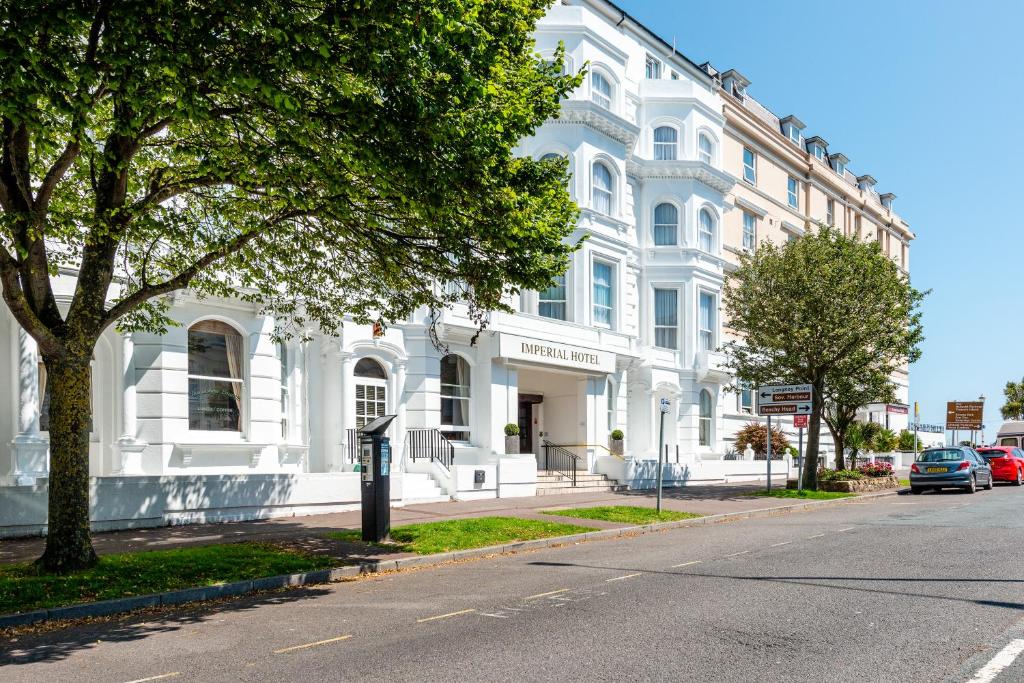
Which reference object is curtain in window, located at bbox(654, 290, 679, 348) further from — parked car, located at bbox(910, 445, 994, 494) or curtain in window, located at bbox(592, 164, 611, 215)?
parked car, located at bbox(910, 445, 994, 494)

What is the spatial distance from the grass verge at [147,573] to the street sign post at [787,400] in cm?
1591

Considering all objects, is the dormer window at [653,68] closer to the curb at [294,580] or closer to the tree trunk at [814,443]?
the tree trunk at [814,443]

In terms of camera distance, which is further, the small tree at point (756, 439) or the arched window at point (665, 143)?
the small tree at point (756, 439)

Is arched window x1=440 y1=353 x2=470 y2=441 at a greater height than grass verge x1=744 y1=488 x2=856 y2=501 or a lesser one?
greater

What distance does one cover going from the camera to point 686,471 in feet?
98.1

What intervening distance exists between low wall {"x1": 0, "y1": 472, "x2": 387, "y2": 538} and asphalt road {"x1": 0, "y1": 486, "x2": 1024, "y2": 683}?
19.5ft

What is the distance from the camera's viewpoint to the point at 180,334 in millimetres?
17391

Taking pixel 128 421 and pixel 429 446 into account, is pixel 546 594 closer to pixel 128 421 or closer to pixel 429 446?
pixel 128 421

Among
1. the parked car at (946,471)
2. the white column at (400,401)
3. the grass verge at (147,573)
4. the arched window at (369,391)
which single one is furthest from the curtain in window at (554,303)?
the grass verge at (147,573)

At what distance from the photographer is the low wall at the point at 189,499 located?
13523 millimetres

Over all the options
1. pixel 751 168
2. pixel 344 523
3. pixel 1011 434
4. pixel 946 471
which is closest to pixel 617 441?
pixel 946 471

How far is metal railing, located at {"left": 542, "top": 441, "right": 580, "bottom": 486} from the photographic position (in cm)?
2723

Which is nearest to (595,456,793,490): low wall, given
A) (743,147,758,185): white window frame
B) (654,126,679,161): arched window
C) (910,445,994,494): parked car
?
(910,445,994,494): parked car

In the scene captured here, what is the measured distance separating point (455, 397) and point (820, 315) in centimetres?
1124
